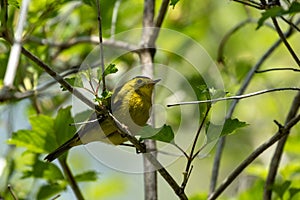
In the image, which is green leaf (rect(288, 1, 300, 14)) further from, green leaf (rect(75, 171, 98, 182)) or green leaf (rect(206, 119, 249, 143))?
green leaf (rect(75, 171, 98, 182))

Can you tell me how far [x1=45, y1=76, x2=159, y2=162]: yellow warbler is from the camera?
2.59m

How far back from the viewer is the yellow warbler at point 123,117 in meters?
2.59

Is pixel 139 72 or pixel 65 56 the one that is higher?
pixel 65 56

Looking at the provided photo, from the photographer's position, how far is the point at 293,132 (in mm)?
4168

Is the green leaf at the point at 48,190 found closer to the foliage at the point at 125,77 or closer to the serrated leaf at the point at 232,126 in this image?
the foliage at the point at 125,77

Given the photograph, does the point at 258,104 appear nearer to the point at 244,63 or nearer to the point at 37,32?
the point at 244,63

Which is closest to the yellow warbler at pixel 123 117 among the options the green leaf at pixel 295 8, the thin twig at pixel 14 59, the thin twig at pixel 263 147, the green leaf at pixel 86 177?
the green leaf at pixel 86 177

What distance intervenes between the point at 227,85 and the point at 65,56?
1.12 metres

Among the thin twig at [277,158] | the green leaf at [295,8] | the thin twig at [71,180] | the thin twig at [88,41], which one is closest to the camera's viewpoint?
the green leaf at [295,8]

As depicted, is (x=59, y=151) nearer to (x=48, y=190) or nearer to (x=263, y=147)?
(x=48, y=190)

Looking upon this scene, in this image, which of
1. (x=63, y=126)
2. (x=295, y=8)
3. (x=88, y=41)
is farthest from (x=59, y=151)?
(x=295, y=8)

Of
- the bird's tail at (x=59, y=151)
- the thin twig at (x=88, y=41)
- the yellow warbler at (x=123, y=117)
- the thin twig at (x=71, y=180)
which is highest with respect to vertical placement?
the thin twig at (x=88, y=41)

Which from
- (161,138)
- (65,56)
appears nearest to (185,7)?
(65,56)

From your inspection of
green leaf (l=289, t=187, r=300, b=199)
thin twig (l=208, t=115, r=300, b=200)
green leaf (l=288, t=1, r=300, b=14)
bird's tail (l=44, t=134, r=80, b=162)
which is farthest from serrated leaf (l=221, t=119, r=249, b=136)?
bird's tail (l=44, t=134, r=80, b=162)
